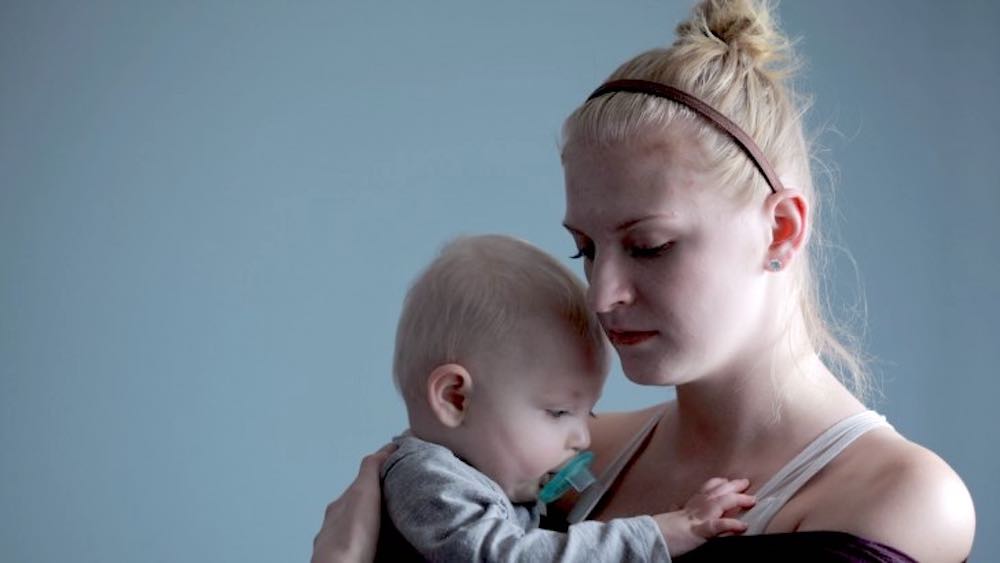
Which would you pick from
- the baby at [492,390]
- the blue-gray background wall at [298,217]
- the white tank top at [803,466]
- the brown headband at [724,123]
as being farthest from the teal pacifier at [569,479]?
the blue-gray background wall at [298,217]

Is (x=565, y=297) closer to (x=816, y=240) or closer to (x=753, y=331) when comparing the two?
(x=753, y=331)

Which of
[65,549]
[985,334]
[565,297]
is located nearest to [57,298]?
[65,549]

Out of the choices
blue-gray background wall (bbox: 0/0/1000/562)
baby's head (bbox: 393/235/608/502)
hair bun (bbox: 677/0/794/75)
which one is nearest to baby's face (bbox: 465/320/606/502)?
baby's head (bbox: 393/235/608/502)

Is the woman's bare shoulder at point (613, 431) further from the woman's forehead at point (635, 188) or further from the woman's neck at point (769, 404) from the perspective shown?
the woman's forehead at point (635, 188)

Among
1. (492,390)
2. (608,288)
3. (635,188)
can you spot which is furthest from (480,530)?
(635,188)

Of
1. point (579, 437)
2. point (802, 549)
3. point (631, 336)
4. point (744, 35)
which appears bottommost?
point (802, 549)

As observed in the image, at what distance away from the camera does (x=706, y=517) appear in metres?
1.37

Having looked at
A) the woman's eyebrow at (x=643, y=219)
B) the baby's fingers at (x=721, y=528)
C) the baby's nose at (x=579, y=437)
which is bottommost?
the baby's fingers at (x=721, y=528)

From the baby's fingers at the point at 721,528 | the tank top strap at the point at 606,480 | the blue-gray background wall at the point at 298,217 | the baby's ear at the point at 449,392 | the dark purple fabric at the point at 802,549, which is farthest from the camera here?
the blue-gray background wall at the point at 298,217

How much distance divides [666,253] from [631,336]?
4.0 inches

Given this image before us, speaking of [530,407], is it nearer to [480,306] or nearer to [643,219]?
[480,306]

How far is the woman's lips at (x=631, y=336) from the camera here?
4.68ft

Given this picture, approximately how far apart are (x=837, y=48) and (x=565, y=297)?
1752 millimetres

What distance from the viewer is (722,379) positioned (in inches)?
59.7
